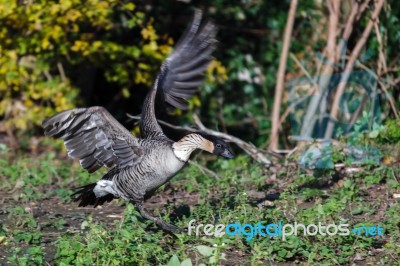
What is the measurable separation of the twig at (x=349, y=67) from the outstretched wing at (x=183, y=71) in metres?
2.50

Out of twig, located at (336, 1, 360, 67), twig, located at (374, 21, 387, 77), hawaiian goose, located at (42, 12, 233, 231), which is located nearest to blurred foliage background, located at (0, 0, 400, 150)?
twig, located at (374, 21, 387, 77)

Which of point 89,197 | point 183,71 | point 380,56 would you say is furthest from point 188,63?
point 380,56

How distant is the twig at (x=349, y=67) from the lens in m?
8.37

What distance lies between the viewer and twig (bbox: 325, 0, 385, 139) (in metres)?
8.37

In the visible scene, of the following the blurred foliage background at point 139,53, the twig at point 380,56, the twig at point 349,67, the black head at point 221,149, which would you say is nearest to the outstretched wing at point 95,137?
the black head at point 221,149

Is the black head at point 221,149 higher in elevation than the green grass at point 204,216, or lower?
higher

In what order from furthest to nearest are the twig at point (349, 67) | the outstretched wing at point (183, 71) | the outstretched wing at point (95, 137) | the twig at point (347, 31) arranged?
1. the twig at point (347, 31)
2. the twig at point (349, 67)
3. the outstretched wing at point (183, 71)
4. the outstretched wing at point (95, 137)

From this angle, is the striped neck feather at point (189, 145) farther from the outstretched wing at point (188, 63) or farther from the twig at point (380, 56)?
the twig at point (380, 56)

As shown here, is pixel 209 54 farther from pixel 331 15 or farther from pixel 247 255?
pixel 331 15

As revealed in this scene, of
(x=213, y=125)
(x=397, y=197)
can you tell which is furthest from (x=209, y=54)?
(x=213, y=125)

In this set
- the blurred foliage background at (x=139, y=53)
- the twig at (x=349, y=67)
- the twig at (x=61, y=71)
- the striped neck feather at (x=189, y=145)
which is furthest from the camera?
the twig at (x=61, y=71)

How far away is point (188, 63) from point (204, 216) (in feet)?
4.52

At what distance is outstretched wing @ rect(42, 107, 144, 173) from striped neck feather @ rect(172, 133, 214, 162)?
0.42m

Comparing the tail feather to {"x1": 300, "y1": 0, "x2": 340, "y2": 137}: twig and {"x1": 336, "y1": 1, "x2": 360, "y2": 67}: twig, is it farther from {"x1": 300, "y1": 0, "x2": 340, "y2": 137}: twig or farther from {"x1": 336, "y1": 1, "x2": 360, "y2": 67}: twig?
{"x1": 336, "y1": 1, "x2": 360, "y2": 67}: twig
